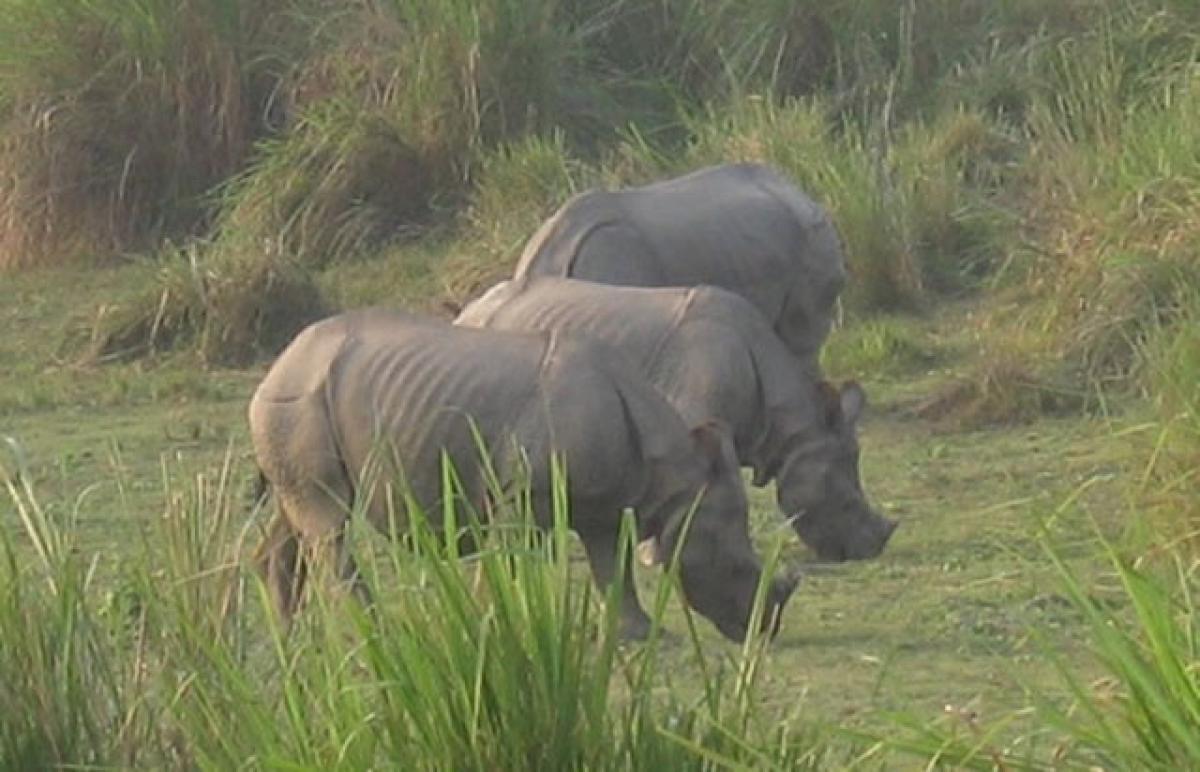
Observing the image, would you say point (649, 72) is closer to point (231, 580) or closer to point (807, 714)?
point (807, 714)

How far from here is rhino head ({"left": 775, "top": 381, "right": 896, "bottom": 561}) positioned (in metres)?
9.05

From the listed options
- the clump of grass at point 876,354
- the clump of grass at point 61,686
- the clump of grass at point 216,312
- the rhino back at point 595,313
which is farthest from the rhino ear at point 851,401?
the clump of grass at point 216,312

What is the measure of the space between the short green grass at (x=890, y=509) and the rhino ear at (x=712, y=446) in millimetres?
240

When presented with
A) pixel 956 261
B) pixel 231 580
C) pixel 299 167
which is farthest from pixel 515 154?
pixel 231 580

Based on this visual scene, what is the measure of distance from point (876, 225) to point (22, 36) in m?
4.37

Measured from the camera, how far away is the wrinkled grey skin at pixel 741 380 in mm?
8781

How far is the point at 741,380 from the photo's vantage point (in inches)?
347

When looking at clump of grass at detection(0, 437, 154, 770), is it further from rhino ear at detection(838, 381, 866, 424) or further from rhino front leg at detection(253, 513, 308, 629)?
rhino ear at detection(838, 381, 866, 424)

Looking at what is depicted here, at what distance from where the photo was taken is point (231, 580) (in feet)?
18.0

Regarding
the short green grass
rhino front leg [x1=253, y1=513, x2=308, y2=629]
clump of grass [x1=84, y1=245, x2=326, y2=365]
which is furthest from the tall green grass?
clump of grass [x1=84, y1=245, x2=326, y2=365]

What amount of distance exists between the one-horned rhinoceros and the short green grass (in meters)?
0.20

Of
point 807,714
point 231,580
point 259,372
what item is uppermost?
point 231,580

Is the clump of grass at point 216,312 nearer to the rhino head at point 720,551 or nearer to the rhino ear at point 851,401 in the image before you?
the rhino ear at point 851,401

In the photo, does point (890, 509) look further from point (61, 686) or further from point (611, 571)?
point (61, 686)
